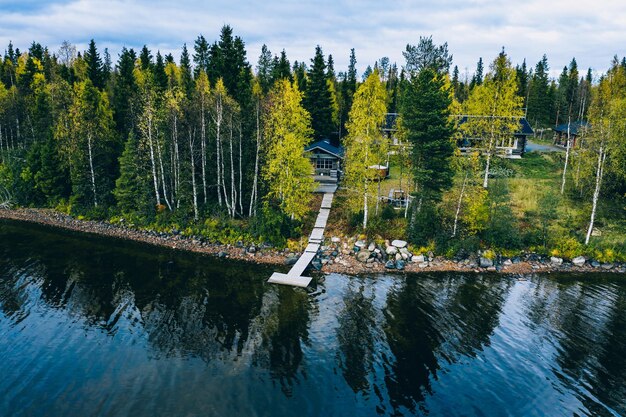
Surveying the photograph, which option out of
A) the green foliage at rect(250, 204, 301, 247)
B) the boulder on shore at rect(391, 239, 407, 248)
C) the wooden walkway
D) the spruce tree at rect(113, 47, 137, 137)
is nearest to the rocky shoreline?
the boulder on shore at rect(391, 239, 407, 248)

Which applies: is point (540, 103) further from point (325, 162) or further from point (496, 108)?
point (325, 162)

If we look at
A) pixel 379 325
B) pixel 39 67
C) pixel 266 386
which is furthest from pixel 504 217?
pixel 39 67

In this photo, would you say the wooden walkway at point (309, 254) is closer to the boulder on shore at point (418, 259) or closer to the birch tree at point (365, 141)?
the birch tree at point (365, 141)

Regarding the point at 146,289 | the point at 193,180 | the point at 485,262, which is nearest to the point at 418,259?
the point at 485,262

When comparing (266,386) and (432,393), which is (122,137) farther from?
(432,393)

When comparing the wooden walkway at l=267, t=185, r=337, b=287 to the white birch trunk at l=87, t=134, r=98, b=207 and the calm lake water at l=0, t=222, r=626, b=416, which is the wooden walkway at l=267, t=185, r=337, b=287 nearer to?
the calm lake water at l=0, t=222, r=626, b=416
